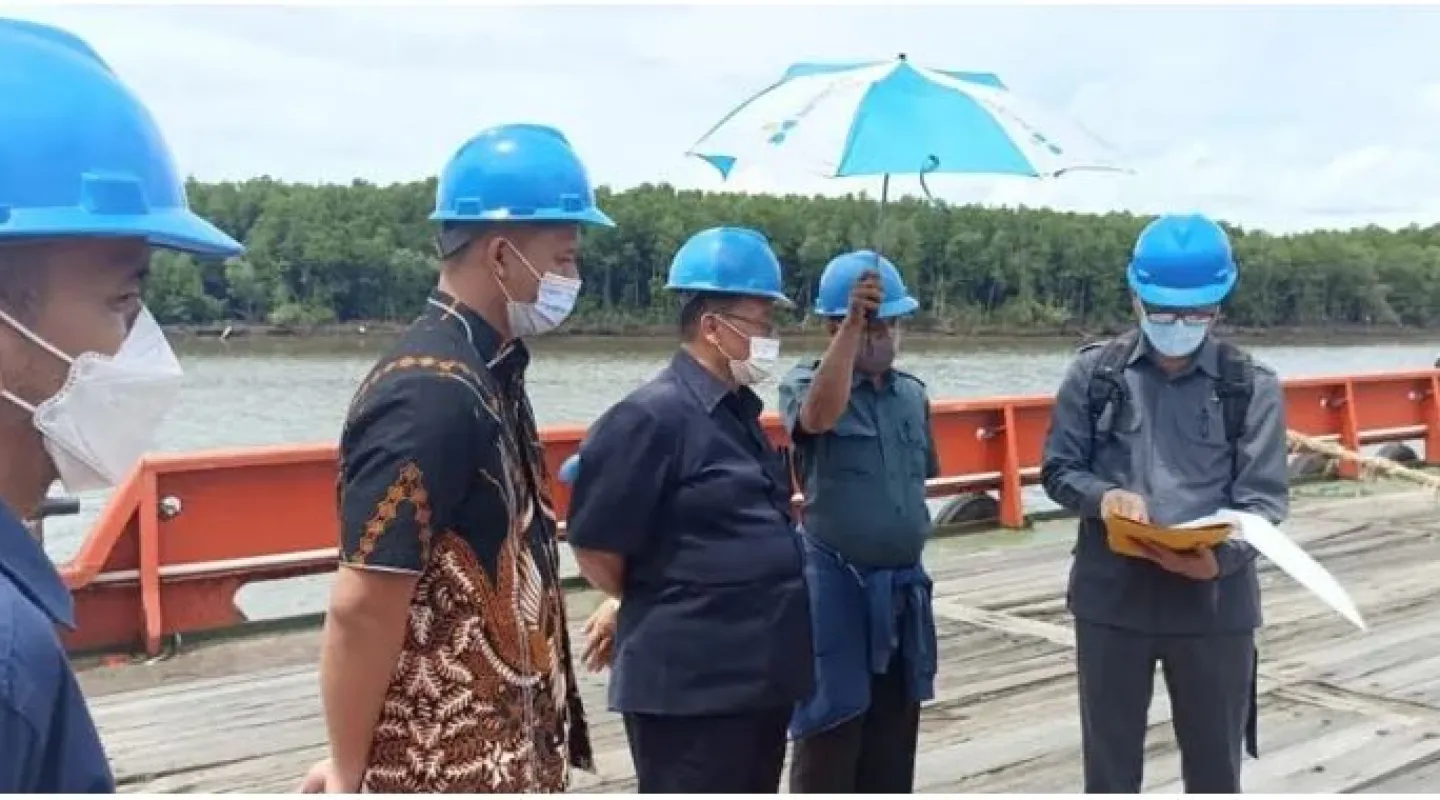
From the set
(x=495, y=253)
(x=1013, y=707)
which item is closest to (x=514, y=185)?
(x=495, y=253)

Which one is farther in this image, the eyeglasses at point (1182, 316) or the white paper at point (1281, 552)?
the eyeglasses at point (1182, 316)

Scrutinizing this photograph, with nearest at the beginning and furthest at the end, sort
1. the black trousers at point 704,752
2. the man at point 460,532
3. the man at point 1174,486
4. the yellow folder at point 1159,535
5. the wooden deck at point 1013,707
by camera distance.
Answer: the man at point 460,532, the black trousers at point 704,752, the yellow folder at point 1159,535, the man at point 1174,486, the wooden deck at point 1013,707

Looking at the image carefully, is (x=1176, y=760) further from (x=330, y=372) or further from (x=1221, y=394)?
(x=330, y=372)

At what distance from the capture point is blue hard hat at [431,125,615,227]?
2318mm

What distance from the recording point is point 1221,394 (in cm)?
329

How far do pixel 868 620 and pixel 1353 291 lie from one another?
38935mm

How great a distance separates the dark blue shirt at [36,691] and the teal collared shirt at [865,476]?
8.73 ft

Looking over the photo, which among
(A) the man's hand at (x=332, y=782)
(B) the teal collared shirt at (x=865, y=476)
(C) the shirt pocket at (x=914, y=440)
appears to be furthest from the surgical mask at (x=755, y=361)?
(A) the man's hand at (x=332, y=782)

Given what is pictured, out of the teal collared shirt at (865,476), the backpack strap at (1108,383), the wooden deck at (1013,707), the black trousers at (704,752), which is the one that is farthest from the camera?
the wooden deck at (1013,707)

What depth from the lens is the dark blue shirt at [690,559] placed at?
294 centimetres

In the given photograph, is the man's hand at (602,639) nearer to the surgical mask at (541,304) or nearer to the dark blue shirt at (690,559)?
the dark blue shirt at (690,559)

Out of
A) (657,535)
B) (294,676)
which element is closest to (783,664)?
(657,535)

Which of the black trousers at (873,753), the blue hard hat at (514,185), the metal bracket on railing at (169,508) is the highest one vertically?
the blue hard hat at (514,185)

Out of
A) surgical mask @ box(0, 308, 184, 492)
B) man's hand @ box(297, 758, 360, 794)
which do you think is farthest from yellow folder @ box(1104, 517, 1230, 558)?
surgical mask @ box(0, 308, 184, 492)
